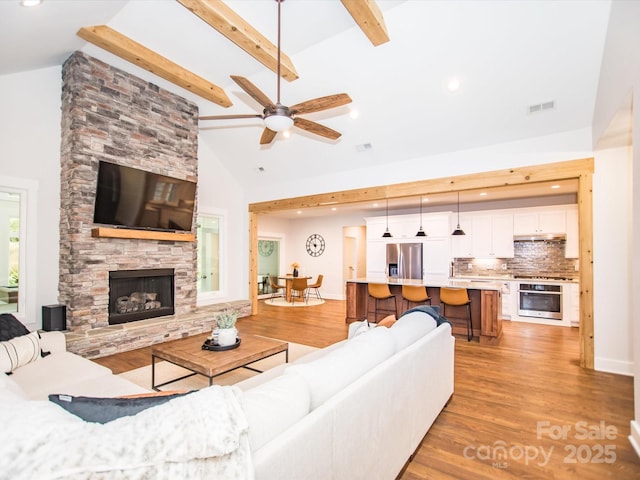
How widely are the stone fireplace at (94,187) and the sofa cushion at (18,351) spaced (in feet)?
4.18

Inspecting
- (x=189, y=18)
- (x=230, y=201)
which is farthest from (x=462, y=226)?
(x=189, y=18)

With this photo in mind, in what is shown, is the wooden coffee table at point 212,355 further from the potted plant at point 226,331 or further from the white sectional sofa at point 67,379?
the white sectional sofa at point 67,379

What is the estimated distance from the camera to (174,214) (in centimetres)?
561

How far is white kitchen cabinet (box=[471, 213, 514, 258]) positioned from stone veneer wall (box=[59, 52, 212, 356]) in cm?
673

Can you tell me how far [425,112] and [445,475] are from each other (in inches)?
165

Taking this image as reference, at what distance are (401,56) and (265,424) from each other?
416cm

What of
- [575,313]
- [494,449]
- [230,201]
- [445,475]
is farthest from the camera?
[230,201]

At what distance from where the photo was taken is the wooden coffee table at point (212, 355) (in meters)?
2.77

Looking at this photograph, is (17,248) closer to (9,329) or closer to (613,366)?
(9,329)

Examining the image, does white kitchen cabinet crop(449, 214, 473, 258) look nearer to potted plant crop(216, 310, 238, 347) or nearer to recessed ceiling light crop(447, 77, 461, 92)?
recessed ceiling light crop(447, 77, 461, 92)

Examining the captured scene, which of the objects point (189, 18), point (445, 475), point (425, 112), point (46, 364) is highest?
point (189, 18)

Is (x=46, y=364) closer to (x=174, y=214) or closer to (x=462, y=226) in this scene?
(x=174, y=214)

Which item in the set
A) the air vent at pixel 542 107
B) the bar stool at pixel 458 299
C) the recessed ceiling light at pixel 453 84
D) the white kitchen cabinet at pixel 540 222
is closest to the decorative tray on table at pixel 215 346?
the bar stool at pixel 458 299

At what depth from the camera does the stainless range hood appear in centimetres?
697
